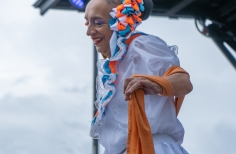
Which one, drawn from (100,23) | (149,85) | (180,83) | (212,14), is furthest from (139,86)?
(212,14)

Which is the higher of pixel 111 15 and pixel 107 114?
pixel 111 15

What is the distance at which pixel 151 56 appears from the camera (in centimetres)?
153

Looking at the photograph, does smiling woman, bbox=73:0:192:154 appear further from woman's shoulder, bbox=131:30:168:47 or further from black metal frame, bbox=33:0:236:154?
black metal frame, bbox=33:0:236:154

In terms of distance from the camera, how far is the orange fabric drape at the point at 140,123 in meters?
1.39

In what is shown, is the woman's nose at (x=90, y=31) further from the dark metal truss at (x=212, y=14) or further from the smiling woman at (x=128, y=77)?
the dark metal truss at (x=212, y=14)

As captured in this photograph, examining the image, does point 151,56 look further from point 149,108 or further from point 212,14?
point 212,14

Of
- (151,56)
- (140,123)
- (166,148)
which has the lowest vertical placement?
(166,148)

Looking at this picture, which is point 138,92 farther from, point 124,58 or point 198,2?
point 198,2

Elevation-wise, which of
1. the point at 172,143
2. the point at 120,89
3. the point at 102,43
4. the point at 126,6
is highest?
the point at 126,6

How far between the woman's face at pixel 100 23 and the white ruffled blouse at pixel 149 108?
0.10 meters

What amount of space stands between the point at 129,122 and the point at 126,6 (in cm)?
37

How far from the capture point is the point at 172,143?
5.08 ft

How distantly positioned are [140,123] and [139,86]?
0.31 feet

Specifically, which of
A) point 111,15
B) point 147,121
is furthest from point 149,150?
point 111,15
